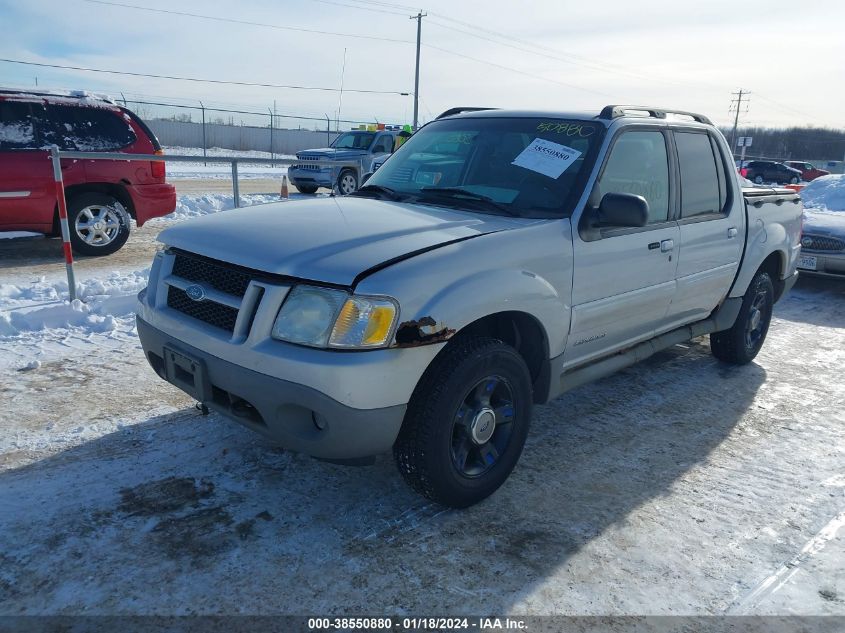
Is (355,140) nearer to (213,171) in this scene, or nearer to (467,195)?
(213,171)

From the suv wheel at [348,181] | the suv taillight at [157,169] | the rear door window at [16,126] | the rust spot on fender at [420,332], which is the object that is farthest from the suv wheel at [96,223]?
the suv wheel at [348,181]

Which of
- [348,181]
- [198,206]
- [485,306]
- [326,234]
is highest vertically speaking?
[326,234]

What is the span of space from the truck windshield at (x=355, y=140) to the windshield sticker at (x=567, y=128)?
14.4 metres

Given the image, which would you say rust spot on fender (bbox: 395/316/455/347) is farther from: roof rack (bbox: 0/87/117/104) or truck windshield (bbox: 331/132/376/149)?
truck windshield (bbox: 331/132/376/149)

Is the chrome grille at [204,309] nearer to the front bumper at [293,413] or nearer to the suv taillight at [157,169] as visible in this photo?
the front bumper at [293,413]

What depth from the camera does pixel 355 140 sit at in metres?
18.3

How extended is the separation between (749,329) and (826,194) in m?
8.80

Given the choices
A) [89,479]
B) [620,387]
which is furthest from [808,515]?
[89,479]

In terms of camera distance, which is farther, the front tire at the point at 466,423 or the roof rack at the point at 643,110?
the roof rack at the point at 643,110

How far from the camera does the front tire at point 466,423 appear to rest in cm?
292

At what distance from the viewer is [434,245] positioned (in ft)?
9.82

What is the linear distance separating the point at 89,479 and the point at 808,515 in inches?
142

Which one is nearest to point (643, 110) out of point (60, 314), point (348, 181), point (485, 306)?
point (485, 306)

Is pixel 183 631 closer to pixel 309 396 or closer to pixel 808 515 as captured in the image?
pixel 309 396
